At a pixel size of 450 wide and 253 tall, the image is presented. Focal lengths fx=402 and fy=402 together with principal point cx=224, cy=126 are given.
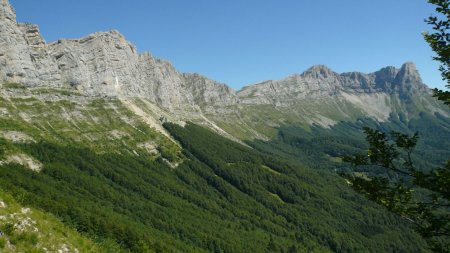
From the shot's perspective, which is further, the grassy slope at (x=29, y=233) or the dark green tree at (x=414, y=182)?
the grassy slope at (x=29, y=233)

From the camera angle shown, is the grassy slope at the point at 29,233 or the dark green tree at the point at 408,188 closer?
the dark green tree at the point at 408,188

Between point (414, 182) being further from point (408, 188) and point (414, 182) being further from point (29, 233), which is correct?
point (29, 233)

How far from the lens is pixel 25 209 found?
43938 mm

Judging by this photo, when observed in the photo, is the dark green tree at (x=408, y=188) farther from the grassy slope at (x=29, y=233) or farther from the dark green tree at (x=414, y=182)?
the grassy slope at (x=29, y=233)

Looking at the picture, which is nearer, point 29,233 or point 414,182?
point 414,182

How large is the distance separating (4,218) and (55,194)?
508ft

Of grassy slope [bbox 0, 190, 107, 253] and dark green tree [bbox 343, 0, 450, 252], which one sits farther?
grassy slope [bbox 0, 190, 107, 253]

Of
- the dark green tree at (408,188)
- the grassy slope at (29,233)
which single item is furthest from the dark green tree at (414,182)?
the grassy slope at (29,233)

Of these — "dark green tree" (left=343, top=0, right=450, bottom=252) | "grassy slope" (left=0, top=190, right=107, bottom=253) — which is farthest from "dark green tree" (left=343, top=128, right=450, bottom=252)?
"grassy slope" (left=0, top=190, right=107, bottom=253)

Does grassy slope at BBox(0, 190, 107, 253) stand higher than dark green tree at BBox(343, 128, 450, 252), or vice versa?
dark green tree at BBox(343, 128, 450, 252)

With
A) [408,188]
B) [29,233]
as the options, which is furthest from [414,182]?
[29,233]

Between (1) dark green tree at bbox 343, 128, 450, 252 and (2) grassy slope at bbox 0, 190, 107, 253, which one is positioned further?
(2) grassy slope at bbox 0, 190, 107, 253

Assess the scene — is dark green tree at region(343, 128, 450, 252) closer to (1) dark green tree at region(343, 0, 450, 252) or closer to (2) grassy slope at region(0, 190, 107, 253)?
(1) dark green tree at region(343, 0, 450, 252)

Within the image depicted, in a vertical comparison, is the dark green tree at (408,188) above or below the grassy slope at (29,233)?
above
